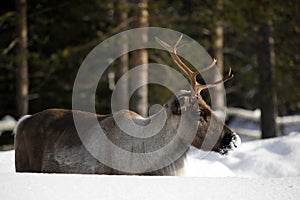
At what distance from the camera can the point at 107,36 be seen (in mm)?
10984

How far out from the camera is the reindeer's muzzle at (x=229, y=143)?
521 cm

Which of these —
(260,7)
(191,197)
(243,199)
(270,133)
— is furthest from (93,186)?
(270,133)

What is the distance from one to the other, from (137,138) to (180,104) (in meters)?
0.55

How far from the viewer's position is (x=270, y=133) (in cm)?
1031

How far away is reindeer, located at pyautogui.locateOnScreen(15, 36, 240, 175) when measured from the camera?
529 centimetres

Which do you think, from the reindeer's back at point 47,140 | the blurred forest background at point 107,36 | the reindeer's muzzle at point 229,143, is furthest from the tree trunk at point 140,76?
the reindeer's muzzle at point 229,143

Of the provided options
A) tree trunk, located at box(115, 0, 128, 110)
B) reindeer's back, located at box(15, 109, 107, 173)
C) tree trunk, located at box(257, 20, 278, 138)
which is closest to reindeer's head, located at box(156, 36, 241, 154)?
reindeer's back, located at box(15, 109, 107, 173)

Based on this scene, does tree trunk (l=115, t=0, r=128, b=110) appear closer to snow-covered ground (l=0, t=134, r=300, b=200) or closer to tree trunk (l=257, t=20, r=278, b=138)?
tree trunk (l=257, t=20, r=278, b=138)

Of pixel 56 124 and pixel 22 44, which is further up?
pixel 56 124

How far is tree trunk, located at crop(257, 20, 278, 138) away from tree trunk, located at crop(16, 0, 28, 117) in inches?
172

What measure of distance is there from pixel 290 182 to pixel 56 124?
2770 mm

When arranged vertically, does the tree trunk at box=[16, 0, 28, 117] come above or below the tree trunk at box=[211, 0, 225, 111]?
above

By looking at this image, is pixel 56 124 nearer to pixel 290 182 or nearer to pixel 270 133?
pixel 290 182

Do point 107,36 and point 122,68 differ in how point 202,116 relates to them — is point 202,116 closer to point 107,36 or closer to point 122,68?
point 107,36
